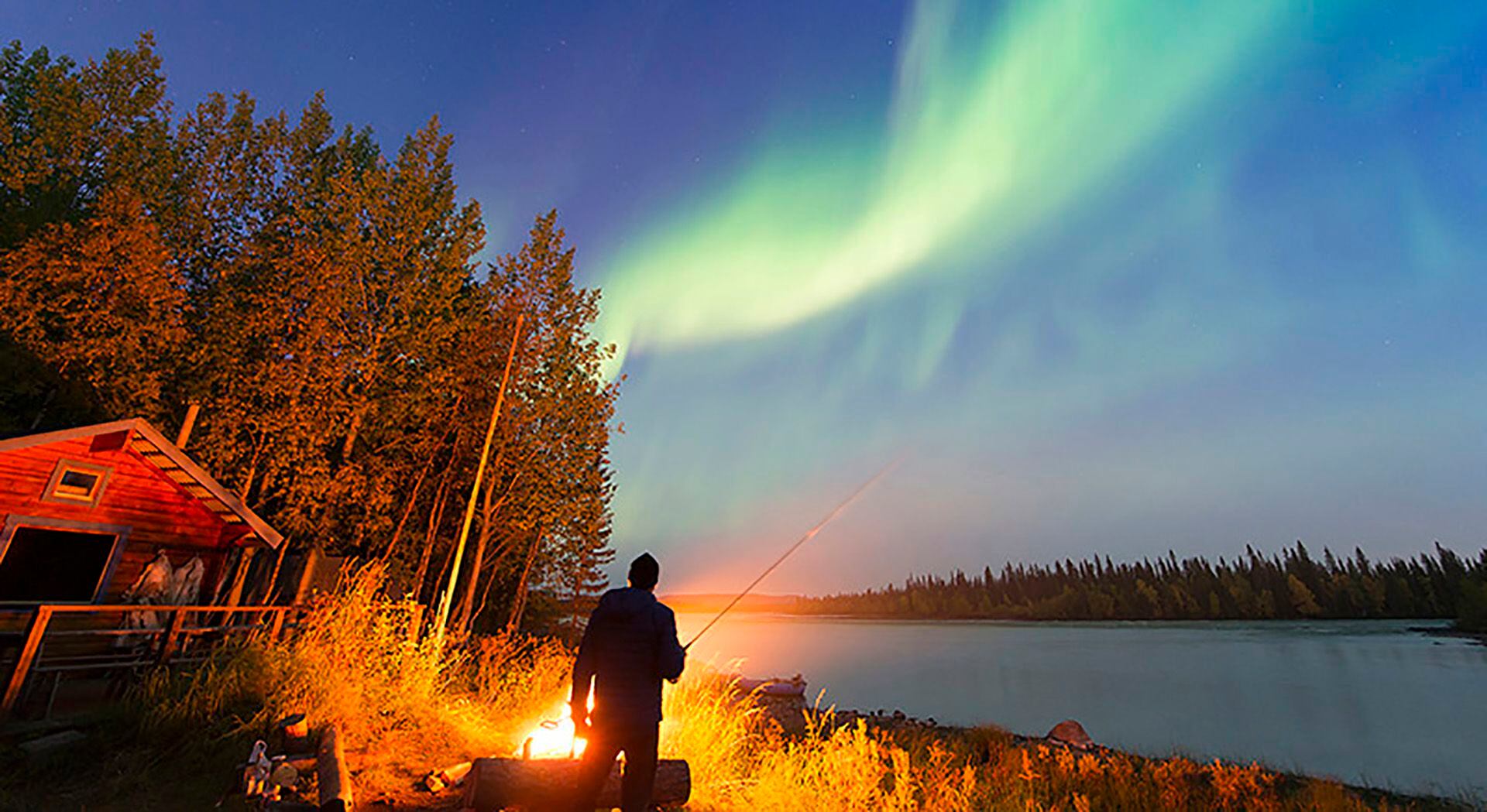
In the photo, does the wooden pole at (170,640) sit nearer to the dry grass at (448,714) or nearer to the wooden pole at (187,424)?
the dry grass at (448,714)

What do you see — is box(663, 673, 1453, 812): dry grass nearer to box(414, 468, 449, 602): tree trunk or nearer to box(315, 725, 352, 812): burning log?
box(315, 725, 352, 812): burning log

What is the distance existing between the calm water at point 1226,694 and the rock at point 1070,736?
11.4 ft

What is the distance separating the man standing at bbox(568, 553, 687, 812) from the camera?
523 centimetres

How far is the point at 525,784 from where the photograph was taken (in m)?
6.27

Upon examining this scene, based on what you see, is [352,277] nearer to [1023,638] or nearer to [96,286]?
[96,286]

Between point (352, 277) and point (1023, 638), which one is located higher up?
point (352, 277)

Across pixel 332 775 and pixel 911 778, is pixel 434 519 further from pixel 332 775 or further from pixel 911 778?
pixel 911 778

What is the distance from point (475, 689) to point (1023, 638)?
451ft

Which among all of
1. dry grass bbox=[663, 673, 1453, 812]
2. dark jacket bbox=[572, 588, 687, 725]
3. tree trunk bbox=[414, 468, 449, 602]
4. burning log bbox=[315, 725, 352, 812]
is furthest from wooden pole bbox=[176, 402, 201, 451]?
dark jacket bbox=[572, 588, 687, 725]

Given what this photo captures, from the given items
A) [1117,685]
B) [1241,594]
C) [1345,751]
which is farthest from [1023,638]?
[1345,751]

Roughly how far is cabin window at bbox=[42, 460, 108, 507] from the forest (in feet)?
11.4

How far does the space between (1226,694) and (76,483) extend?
7113cm

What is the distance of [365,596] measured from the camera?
11.2 metres

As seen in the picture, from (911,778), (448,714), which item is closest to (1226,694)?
(911,778)
